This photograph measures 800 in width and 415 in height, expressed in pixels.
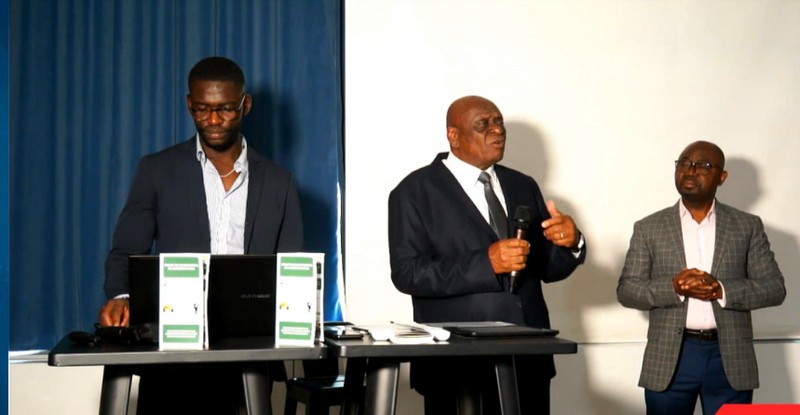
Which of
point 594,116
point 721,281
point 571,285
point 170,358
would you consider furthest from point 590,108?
point 170,358

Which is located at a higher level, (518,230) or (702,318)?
(518,230)

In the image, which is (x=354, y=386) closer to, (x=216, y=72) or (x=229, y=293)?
(x=229, y=293)

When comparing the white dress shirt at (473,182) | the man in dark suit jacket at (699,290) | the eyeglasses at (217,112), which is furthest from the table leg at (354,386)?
the man in dark suit jacket at (699,290)

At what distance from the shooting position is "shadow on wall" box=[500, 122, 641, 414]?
5672mm

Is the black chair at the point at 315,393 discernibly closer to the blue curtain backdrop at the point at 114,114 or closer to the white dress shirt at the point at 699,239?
the blue curtain backdrop at the point at 114,114

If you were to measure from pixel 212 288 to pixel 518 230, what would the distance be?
42.4 inches

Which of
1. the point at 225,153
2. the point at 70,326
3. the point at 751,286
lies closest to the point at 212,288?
the point at 225,153

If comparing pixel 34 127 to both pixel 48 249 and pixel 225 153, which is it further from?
pixel 225 153

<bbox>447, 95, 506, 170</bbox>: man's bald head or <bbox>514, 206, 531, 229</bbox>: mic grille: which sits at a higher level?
<bbox>447, 95, 506, 170</bbox>: man's bald head

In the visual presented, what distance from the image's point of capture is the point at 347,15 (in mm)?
5453

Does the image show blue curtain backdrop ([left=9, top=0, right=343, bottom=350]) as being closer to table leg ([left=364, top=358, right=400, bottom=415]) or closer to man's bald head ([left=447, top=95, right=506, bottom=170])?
man's bald head ([left=447, top=95, right=506, bottom=170])

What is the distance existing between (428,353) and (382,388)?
0.20 m

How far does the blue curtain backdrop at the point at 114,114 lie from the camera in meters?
5.08

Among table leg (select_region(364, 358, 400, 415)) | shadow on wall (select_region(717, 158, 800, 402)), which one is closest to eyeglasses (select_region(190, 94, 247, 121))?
table leg (select_region(364, 358, 400, 415))
